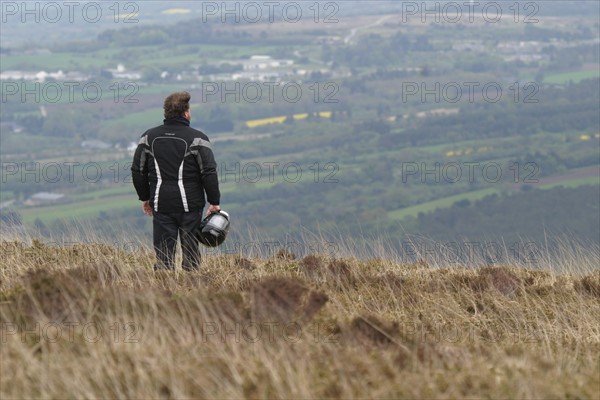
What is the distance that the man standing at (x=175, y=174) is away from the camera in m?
9.63

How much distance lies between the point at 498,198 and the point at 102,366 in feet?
264

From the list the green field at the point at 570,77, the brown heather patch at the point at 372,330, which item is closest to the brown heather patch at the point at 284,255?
the brown heather patch at the point at 372,330

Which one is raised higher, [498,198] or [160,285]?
[160,285]

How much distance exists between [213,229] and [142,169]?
88 centimetres

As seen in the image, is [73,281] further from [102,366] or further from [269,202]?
[269,202]

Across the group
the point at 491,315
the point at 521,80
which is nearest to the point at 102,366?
the point at 491,315

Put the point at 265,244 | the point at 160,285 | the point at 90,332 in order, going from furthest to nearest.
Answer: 1. the point at 265,244
2. the point at 160,285
3. the point at 90,332

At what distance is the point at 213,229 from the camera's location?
9938 mm

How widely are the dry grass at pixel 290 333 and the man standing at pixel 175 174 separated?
0.46 m

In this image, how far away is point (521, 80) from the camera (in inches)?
5842

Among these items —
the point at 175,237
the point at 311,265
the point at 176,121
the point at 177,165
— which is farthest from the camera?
the point at 311,265

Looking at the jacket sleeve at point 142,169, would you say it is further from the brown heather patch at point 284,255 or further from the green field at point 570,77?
the green field at point 570,77

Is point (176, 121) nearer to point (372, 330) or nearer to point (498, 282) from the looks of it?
point (498, 282)

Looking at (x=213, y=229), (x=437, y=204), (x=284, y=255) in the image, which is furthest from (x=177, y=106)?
(x=437, y=204)
